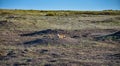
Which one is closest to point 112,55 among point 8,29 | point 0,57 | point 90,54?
point 90,54

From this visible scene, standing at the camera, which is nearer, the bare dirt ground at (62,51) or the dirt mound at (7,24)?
the bare dirt ground at (62,51)

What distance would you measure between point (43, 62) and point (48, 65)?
535mm

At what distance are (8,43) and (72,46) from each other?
13.5ft

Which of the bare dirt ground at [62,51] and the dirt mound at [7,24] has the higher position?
the dirt mound at [7,24]

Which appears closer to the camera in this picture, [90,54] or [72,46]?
[90,54]

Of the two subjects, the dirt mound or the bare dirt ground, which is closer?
the bare dirt ground

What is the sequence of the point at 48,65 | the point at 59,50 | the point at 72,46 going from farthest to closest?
the point at 72,46 → the point at 59,50 → the point at 48,65

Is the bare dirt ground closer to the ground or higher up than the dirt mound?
closer to the ground

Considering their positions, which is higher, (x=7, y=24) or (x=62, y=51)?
(x=7, y=24)

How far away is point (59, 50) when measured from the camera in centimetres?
1419

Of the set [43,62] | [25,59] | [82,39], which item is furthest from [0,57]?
[82,39]

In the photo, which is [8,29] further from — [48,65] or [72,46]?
[48,65]

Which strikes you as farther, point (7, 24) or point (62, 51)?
point (7, 24)

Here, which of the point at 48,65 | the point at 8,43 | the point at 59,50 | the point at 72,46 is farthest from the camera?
the point at 8,43
